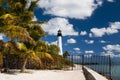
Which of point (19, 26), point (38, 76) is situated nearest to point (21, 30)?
point (19, 26)

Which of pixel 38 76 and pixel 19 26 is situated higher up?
pixel 19 26

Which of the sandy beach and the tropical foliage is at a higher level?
the tropical foliage

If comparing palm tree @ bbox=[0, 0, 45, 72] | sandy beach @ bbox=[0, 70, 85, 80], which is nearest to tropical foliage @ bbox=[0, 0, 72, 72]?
palm tree @ bbox=[0, 0, 45, 72]

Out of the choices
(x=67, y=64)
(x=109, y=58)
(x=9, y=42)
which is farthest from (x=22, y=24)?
(x=67, y=64)

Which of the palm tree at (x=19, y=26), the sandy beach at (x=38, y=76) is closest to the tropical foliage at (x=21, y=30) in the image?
the palm tree at (x=19, y=26)

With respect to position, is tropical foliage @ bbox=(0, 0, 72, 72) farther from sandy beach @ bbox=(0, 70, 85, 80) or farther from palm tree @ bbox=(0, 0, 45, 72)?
sandy beach @ bbox=(0, 70, 85, 80)

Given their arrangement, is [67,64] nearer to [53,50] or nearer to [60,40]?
[53,50]

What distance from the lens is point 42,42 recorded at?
95.6 ft

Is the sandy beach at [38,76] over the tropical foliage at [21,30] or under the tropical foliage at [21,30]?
under

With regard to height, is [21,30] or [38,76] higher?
[21,30]

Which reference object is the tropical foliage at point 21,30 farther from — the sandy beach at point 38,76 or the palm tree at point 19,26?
the sandy beach at point 38,76

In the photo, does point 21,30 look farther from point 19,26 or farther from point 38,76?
point 38,76

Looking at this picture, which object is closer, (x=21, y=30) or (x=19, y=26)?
(x=21, y=30)

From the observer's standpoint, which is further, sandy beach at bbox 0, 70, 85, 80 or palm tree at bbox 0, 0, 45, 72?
palm tree at bbox 0, 0, 45, 72
